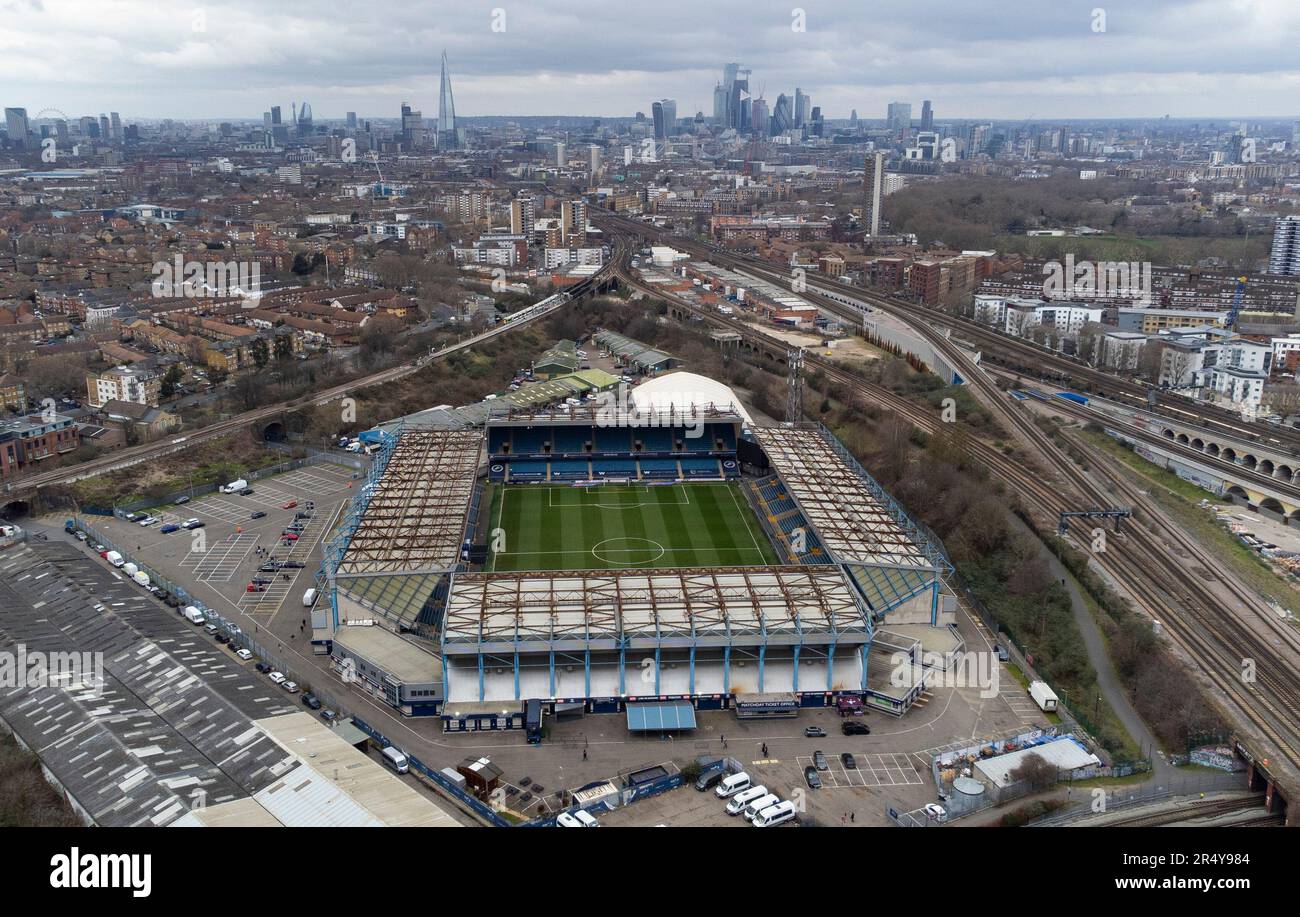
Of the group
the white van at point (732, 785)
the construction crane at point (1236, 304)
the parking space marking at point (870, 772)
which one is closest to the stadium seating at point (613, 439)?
the parking space marking at point (870, 772)

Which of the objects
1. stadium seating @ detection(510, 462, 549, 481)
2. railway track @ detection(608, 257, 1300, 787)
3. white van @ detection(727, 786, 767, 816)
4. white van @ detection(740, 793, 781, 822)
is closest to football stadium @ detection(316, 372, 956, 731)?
stadium seating @ detection(510, 462, 549, 481)

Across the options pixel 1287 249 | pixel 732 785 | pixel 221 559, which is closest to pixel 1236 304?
pixel 1287 249

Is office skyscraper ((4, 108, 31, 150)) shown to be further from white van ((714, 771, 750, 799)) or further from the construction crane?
white van ((714, 771, 750, 799))

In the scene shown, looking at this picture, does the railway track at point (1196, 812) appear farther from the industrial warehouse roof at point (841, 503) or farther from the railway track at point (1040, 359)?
the railway track at point (1040, 359)

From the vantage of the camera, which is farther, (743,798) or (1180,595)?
(1180,595)

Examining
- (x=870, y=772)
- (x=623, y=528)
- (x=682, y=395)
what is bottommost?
(x=870, y=772)

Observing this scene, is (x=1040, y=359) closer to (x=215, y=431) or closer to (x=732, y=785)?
(x=215, y=431)
